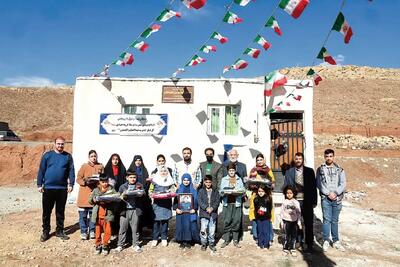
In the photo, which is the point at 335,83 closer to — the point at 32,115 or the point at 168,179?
the point at 32,115

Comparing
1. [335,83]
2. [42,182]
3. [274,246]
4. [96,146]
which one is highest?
[335,83]

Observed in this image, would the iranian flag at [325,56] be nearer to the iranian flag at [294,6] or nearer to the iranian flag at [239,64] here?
the iranian flag at [294,6]

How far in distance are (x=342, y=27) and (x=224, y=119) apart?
419 centimetres

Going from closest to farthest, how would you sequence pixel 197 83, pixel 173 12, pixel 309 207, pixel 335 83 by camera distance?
pixel 309 207 < pixel 173 12 < pixel 197 83 < pixel 335 83

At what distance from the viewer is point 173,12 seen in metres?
7.06

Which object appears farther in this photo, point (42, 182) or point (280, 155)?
point (280, 155)

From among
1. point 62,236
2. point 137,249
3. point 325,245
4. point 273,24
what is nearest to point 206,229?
point 137,249

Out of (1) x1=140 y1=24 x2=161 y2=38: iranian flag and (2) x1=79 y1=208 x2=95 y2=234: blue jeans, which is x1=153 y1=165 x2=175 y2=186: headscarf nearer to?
(2) x1=79 y1=208 x2=95 y2=234: blue jeans

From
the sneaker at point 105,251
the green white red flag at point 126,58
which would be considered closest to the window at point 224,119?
the green white red flag at point 126,58

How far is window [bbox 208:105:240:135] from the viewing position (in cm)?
902

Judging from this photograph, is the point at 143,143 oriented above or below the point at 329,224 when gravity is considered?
above

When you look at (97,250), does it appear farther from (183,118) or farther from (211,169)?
(183,118)

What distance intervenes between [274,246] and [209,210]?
53.9 inches

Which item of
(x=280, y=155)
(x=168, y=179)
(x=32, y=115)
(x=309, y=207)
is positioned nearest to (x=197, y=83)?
(x=280, y=155)
